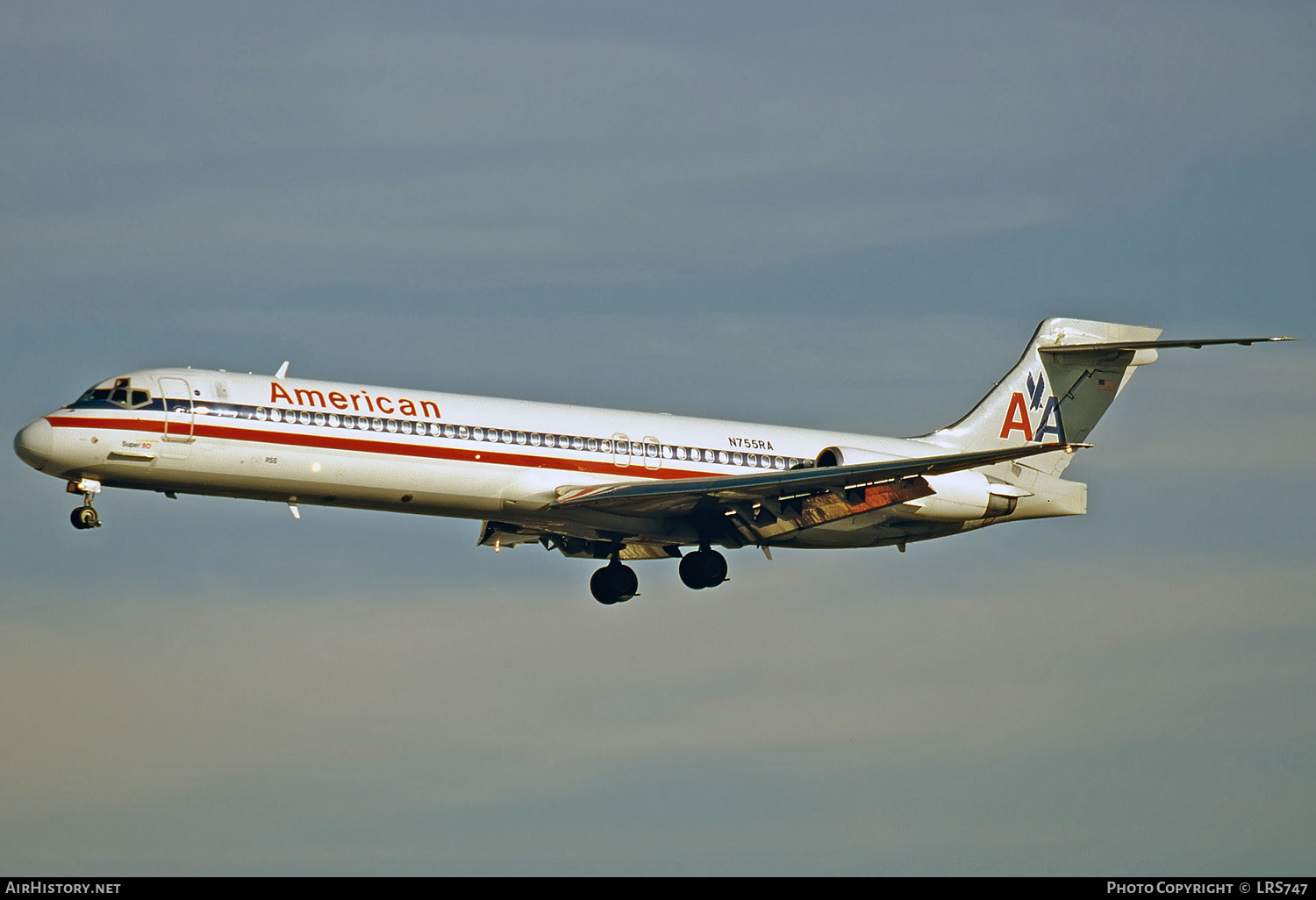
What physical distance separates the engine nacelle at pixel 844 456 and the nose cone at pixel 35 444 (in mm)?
18102

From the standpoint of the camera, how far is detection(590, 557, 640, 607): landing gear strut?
157ft

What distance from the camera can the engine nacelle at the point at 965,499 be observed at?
155 ft

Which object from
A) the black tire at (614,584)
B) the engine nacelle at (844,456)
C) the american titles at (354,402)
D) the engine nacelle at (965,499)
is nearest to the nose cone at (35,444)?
the american titles at (354,402)

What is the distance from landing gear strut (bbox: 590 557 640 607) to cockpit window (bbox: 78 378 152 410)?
42.8 ft

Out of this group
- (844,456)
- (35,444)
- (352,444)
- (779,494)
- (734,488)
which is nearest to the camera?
(35,444)

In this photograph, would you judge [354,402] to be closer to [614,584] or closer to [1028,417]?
[614,584]

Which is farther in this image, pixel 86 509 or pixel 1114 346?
pixel 1114 346

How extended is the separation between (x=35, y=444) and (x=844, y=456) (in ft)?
62.3

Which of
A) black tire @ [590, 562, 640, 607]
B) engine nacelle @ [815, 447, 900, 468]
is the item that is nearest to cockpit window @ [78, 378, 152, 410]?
black tire @ [590, 562, 640, 607]

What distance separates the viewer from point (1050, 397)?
51000 millimetres

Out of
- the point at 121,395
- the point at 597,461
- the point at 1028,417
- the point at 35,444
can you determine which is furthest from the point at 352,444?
the point at 1028,417

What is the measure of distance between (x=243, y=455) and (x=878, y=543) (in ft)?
54.5
